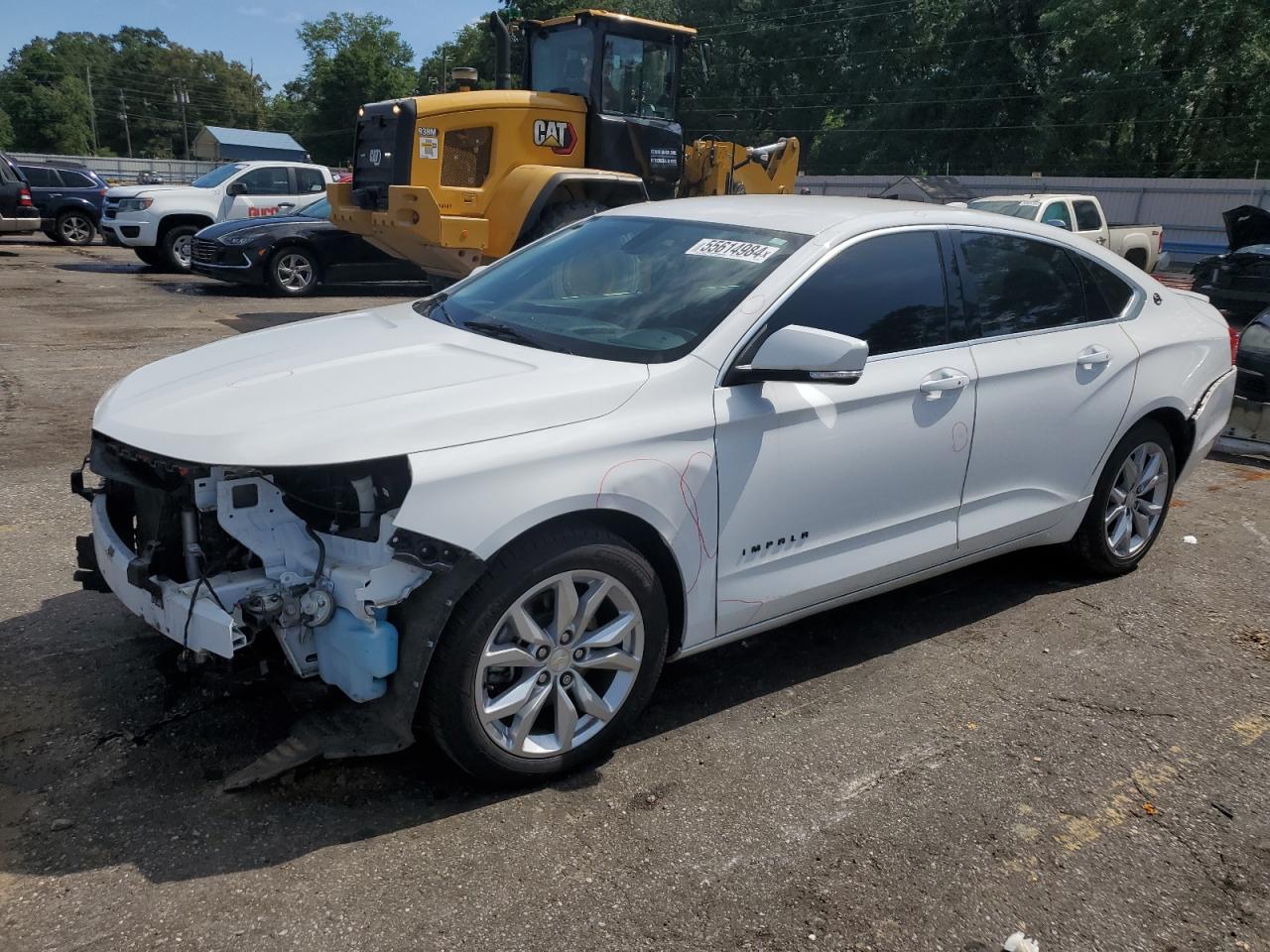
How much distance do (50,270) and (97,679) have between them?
16.6 meters

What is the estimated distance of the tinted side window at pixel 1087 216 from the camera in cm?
1645

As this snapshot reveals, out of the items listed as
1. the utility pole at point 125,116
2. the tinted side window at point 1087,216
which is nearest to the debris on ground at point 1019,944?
the tinted side window at point 1087,216

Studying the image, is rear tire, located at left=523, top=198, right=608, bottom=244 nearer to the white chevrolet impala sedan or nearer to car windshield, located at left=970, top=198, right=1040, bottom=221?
car windshield, located at left=970, top=198, right=1040, bottom=221

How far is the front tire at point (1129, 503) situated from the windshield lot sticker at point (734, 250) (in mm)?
2051

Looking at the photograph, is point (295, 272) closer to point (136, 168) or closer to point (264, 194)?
point (264, 194)

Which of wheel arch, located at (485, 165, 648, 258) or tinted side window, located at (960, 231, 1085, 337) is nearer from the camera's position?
tinted side window, located at (960, 231, 1085, 337)

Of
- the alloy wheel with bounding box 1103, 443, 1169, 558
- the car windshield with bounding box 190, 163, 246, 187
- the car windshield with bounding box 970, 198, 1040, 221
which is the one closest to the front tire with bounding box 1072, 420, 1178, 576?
the alloy wheel with bounding box 1103, 443, 1169, 558

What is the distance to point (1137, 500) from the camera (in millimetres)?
5008

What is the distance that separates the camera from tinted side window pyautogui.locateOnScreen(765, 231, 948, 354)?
3.64 meters

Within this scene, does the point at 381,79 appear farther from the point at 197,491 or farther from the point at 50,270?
the point at 197,491

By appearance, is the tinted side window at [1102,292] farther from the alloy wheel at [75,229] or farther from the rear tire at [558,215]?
the alloy wheel at [75,229]

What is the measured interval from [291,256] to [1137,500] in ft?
40.5

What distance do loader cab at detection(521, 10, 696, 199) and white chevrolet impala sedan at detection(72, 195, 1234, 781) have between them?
316 inches

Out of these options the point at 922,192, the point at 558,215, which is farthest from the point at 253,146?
the point at 558,215
